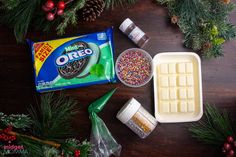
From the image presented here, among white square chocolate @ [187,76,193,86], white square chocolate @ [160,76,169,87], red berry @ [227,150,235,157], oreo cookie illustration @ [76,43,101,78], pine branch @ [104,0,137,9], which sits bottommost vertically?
red berry @ [227,150,235,157]

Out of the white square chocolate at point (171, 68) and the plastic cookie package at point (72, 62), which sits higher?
the plastic cookie package at point (72, 62)

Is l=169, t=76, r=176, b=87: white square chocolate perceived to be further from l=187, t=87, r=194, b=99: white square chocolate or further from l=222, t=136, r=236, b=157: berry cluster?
l=222, t=136, r=236, b=157: berry cluster

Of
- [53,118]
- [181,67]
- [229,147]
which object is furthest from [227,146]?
[53,118]

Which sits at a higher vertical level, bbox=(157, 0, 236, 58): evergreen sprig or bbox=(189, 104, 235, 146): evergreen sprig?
bbox=(157, 0, 236, 58): evergreen sprig

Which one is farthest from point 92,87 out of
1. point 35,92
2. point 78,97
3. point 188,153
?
point 188,153

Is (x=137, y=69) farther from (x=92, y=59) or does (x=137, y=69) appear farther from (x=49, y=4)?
(x=49, y=4)

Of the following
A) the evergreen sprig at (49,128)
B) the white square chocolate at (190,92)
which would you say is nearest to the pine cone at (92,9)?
the evergreen sprig at (49,128)

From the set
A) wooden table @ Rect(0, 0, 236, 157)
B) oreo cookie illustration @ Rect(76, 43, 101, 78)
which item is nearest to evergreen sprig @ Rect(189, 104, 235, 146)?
wooden table @ Rect(0, 0, 236, 157)

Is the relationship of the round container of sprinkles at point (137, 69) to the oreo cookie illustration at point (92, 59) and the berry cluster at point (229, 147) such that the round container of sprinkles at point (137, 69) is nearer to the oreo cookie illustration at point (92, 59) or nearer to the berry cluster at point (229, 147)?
the oreo cookie illustration at point (92, 59)
